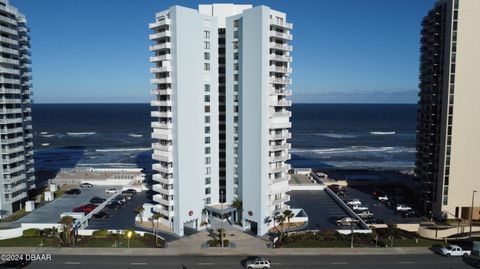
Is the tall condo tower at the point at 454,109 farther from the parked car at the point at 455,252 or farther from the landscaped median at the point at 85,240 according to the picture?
the landscaped median at the point at 85,240

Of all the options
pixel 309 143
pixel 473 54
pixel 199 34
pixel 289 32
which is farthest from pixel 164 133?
pixel 309 143

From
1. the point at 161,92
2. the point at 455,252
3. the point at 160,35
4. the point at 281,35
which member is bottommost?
the point at 455,252

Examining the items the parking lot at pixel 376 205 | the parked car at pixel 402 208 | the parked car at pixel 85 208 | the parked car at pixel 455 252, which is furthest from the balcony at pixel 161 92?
the parked car at pixel 402 208

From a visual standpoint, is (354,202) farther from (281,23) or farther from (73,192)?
(73,192)

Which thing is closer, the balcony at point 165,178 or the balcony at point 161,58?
the balcony at point 161,58

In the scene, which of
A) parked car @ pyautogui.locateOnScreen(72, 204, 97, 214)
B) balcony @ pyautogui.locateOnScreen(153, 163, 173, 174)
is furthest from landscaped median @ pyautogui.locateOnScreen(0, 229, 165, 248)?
parked car @ pyautogui.locateOnScreen(72, 204, 97, 214)

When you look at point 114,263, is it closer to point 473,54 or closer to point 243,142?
point 243,142

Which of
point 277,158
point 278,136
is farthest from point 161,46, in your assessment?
point 277,158
